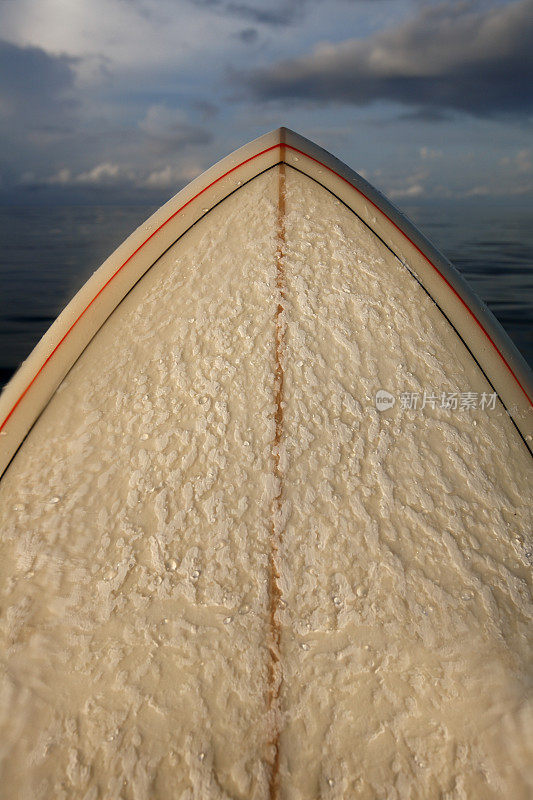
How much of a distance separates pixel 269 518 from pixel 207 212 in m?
0.83

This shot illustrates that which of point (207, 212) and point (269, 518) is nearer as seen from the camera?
point (269, 518)

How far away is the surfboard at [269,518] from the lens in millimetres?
882

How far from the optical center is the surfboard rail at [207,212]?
1405 mm

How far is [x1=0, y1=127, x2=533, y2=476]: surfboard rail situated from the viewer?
1.41m

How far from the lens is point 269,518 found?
1.05 metres

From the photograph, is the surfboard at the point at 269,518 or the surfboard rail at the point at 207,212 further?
the surfboard rail at the point at 207,212

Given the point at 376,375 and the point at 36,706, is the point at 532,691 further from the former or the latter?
the point at 36,706

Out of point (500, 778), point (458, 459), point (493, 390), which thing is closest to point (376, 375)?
point (458, 459)

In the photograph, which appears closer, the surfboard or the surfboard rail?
the surfboard

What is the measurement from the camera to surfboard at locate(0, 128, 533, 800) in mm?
882

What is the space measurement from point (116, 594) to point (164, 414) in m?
0.35

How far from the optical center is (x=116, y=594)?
1007 millimetres

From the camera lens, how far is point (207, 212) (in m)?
1.49

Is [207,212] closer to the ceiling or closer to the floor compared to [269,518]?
closer to the ceiling
